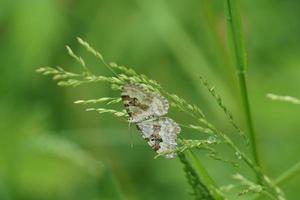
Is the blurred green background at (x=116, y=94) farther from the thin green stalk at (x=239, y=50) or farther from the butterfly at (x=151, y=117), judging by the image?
the butterfly at (x=151, y=117)

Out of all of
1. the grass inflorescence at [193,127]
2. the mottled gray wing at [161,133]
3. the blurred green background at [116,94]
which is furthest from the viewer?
the blurred green background at [116,94]

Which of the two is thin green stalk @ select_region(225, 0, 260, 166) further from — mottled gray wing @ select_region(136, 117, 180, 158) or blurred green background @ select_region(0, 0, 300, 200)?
blurred green background @ select_region(0, 0, 300, 200)

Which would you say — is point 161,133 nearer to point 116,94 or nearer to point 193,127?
point 193,127

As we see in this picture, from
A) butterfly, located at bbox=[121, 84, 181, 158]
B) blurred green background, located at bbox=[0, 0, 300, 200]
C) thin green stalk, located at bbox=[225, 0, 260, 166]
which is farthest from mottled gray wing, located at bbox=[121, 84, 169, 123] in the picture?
blurred green background, located at bbox=[0, 0, 300, 200]

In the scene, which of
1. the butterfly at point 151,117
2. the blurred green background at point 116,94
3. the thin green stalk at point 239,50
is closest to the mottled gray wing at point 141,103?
the butterfly at point 151,117

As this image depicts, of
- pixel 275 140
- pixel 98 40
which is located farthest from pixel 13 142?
pixel 275 140

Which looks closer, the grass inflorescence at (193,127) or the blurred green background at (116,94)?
the grass inflorescence at (193,127)

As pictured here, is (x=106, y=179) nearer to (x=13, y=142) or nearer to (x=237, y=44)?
(x=237, y=44)

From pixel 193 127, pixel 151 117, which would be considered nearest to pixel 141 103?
pixel 151 117
